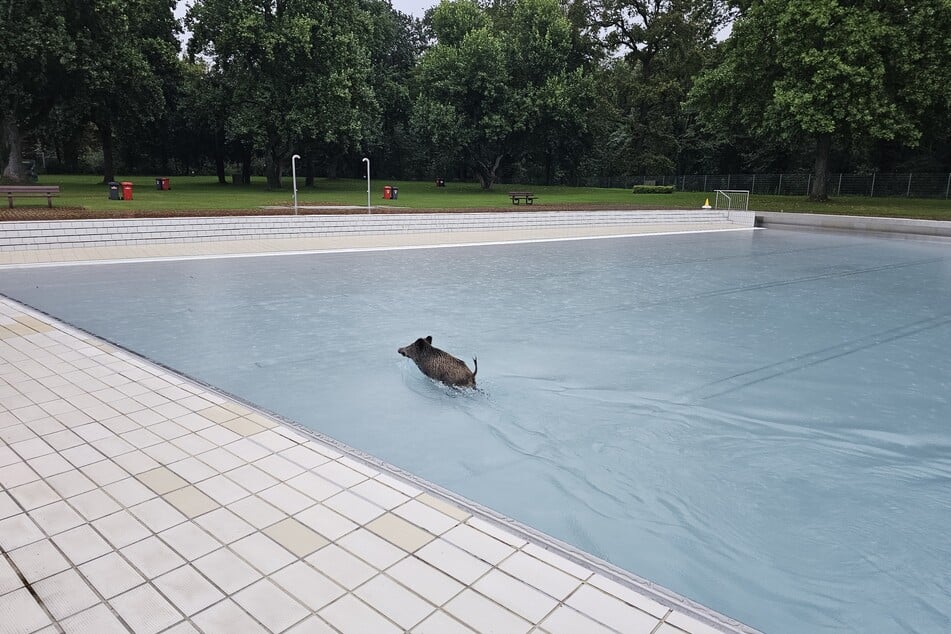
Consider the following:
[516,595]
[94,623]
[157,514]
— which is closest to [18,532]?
[157,514]

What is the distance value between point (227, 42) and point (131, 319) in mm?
24425

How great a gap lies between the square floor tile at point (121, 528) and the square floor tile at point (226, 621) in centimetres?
65

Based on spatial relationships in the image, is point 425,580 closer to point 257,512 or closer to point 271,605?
point 271,605

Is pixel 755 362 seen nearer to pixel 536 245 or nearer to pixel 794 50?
pixel 536 245

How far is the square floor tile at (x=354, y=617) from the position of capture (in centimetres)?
202

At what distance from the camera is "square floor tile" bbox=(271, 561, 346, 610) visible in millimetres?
2164

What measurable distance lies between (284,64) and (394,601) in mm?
30737

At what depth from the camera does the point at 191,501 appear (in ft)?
9.29

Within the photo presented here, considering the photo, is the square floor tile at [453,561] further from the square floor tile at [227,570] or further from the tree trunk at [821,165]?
the tree trunk at [821,165]

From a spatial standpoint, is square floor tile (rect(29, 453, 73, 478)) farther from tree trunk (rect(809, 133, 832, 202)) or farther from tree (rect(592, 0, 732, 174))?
tree (rect(592, 0, 732, 174))

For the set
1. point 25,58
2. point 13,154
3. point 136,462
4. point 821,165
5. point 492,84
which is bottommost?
point 136,462

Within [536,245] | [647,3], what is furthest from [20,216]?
[647,3]

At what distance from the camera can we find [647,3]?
126 ft

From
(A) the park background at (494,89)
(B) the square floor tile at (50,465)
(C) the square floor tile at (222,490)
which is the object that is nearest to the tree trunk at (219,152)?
(A) the park background at (494,89)
